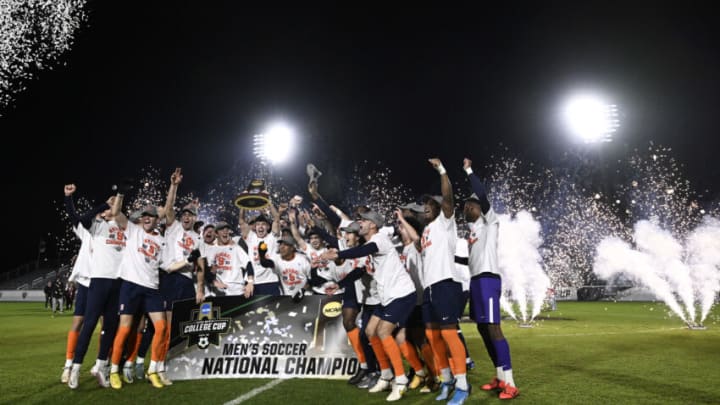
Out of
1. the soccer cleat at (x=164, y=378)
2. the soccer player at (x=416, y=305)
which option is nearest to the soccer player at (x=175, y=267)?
the soccer cleat at (x=164, y=378)

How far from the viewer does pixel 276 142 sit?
49312 mm

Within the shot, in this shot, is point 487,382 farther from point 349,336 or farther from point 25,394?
point 25,394

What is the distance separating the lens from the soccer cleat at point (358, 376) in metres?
7.44

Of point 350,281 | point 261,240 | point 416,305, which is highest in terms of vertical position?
point 261,240

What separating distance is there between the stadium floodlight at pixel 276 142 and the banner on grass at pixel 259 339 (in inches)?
1660

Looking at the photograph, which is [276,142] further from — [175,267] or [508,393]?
[508,393]

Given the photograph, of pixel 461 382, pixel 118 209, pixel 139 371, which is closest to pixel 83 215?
pixel 118 209

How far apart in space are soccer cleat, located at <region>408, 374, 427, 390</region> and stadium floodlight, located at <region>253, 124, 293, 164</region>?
4344cm

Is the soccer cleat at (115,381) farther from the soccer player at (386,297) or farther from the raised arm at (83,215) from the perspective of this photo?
the soccer player at (386,297)

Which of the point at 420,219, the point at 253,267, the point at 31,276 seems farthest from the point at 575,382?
the point at 31,276

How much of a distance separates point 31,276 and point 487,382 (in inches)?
2296

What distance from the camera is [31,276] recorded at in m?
52.1

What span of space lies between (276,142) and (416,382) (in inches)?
1726

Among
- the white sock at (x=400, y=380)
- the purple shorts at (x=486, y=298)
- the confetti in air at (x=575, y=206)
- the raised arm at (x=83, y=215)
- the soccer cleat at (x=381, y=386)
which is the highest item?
the confetti in air at (x=575, y=206)
